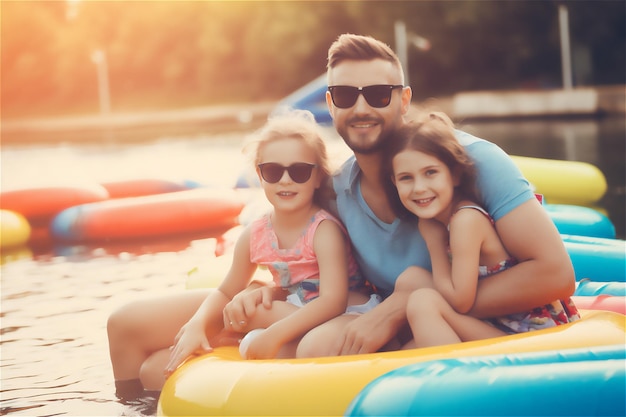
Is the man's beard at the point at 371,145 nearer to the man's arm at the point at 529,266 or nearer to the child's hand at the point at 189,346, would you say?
the man's arm at the point at 529,266

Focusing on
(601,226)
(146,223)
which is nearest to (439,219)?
(601,226)

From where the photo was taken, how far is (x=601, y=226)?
16.1 feet

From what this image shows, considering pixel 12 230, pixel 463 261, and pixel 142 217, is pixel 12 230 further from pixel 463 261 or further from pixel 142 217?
pixel 463 261

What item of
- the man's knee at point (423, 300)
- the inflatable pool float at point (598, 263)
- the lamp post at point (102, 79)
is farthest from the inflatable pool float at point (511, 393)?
the lamp post at point (102, 79)

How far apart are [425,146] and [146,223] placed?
4.46 metres

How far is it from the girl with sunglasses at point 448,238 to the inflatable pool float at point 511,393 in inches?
15.4

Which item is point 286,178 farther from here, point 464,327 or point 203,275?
point 203,275

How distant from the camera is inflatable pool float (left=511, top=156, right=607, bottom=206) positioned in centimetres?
683

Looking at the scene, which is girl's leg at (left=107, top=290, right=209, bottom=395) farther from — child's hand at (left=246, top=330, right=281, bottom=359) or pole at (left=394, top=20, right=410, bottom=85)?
pole at (left=394, top=20, right=410, bottom=85)

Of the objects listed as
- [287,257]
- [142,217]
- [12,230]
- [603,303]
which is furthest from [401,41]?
[287,257]

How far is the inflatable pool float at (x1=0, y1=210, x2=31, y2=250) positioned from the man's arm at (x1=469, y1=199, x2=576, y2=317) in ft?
16.3

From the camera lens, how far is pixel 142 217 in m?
6.69

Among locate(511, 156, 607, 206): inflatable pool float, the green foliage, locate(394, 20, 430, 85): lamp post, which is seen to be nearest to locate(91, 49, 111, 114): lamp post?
the green foliage

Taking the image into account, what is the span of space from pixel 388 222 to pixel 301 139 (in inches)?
14.9
